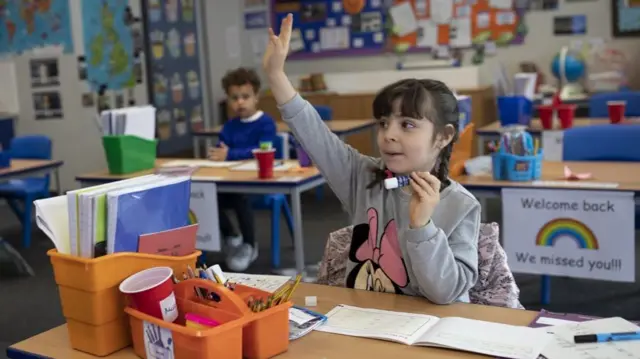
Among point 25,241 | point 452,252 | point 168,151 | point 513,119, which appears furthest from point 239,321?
point 168,151

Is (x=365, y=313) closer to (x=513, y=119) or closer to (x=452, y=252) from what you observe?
(x=452, y=252)

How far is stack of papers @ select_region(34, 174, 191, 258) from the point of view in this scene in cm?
130

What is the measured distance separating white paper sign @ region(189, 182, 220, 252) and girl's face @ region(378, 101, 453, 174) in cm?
178

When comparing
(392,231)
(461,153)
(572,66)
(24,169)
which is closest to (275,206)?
(461,153)

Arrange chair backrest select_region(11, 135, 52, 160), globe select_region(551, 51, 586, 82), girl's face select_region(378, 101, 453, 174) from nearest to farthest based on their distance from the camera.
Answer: girl's face select_region(378, 101, 453, 174), chair backrest select_region(11, 135, 52, 160), globe select_region(551, 51, 586, 82)

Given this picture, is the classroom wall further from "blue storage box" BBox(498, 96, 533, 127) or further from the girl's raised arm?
the girl's raised arm

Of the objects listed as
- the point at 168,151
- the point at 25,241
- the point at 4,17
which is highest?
the point at 4,17

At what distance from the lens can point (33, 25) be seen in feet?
20.8

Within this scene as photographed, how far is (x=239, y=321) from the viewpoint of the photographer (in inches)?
48.3

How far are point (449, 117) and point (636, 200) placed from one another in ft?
4.13

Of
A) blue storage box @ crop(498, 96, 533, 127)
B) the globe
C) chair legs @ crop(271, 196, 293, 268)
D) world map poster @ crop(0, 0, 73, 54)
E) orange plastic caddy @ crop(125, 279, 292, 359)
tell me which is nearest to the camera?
orange plastic caddy @ crop(125, 279, 292, 359)

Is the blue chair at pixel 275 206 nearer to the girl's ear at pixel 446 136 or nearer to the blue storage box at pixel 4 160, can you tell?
the blue storage box at pixel 4 160

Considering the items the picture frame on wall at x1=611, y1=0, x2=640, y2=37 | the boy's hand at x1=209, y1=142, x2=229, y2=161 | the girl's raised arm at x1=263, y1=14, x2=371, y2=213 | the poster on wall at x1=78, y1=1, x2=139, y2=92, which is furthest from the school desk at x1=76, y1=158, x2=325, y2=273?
the picture frame on wall at x1=611, y1=0, x2=640, y2=37

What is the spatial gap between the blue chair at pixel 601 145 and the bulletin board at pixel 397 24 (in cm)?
361
